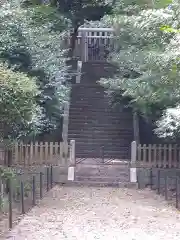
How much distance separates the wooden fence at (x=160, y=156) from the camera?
15.8 metres

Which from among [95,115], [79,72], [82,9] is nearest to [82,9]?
[82,9]

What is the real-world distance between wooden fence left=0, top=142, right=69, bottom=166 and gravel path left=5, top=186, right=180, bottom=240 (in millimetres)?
2064

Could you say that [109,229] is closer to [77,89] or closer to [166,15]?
[166,15]

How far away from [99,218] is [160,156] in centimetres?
629

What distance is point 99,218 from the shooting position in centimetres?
1001

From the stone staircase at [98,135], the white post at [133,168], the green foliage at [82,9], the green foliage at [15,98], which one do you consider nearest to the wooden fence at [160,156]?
the white post at [133,168]

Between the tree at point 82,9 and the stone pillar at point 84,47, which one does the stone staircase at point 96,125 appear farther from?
the tree at point 82,9

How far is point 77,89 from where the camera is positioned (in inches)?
925

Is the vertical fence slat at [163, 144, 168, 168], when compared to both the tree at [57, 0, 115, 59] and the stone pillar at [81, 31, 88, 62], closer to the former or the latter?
the tree at [57, 0, 115, 59]

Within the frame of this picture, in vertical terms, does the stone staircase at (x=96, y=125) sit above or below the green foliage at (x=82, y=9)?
below

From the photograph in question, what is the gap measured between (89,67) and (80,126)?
677 cm

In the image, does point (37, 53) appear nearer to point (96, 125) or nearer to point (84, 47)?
point (96, 125)

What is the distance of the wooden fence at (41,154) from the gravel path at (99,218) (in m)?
2.06

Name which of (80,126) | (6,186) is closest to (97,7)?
(80,126)
